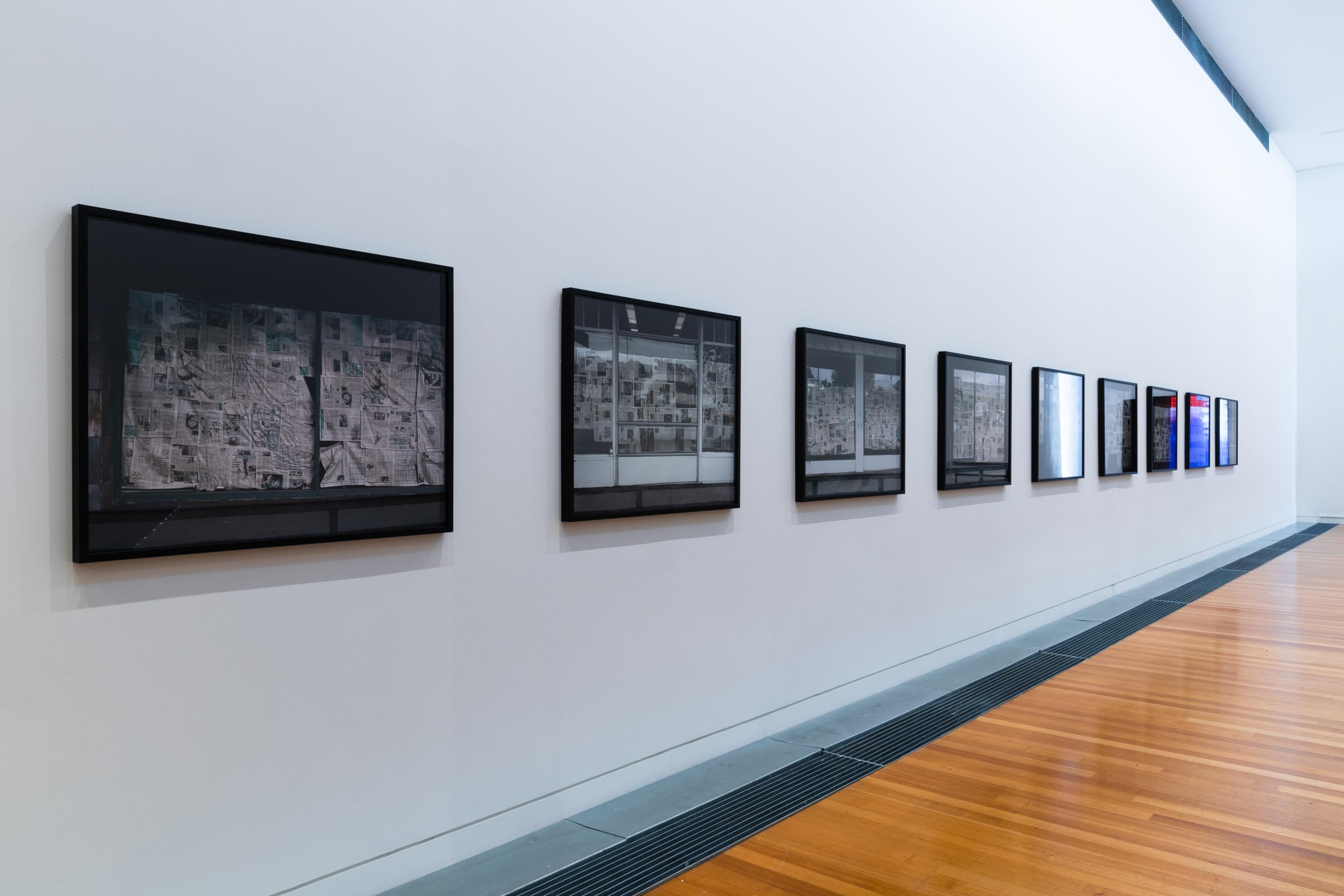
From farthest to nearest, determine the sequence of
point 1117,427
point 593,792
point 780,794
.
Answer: point 1117,427
point 780,794
point 593,792

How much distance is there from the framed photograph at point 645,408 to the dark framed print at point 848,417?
628mm

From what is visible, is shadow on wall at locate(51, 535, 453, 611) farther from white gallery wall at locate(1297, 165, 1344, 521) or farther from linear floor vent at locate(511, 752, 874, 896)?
white gallery wall at locate(1297, 165, 1344, 521)

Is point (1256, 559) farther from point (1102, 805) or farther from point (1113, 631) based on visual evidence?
point (1102, 805)

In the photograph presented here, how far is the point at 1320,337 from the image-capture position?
20234 mm

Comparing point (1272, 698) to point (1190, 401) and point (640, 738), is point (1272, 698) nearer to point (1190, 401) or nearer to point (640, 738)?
point (640, 738)

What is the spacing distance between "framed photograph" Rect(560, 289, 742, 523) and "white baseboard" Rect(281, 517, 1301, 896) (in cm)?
123

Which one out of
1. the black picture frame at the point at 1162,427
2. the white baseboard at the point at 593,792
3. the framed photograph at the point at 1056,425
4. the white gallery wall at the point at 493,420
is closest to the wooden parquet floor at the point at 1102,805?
the white baseboard at the point at 593,792

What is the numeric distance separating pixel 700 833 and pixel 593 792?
560mm

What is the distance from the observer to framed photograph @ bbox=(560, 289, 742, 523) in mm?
4328

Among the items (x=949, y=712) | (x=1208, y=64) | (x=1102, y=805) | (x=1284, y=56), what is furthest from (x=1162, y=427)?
(x=1102, y=805)

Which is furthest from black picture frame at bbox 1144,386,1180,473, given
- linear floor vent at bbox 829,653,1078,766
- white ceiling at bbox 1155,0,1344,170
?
white ceiling at bbox 1155,0,1344,170

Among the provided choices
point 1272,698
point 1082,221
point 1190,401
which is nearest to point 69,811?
point 1272,698

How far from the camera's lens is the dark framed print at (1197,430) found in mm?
12938

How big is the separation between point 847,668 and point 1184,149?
33.7ft
